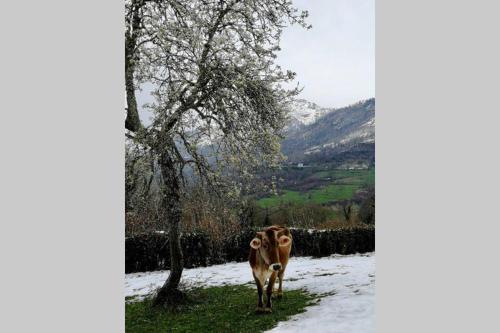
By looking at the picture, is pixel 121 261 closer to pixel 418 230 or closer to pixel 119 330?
pixel 119 330

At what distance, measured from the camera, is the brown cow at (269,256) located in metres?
4.63

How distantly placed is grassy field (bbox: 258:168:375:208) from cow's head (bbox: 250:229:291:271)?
0.49m

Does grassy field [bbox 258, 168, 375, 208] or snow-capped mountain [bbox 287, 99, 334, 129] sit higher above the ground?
snow-capped mountain [bbox 287, 99, 334, 129]

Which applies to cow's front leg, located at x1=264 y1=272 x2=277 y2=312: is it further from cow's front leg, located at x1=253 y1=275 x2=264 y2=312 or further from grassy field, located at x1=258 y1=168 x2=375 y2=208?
grassy field, located at x1=258 y1=168 x2=375 y2=208

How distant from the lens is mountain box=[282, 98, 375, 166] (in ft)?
16.6

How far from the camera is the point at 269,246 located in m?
4.62

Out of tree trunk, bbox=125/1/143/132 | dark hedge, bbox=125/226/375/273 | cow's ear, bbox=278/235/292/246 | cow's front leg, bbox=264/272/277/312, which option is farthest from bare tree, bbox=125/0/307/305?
cow's front leg, bbox=264/272/277/312

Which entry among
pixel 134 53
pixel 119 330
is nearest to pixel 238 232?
pixel 119 330

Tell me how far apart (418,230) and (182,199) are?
2594mm

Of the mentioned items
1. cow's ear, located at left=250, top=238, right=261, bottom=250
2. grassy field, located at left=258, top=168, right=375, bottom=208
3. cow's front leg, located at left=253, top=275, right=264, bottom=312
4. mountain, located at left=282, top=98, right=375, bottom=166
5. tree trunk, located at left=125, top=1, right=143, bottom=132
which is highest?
tree trunk, located at left=125, top=1, right=143, bottom=132

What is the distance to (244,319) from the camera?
15.5 ft

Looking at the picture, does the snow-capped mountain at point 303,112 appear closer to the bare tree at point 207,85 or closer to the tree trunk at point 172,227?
the bare tree at point 207,85

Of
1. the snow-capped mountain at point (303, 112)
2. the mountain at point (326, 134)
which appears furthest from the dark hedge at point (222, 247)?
the snow-capped mountain at point (303, 112)

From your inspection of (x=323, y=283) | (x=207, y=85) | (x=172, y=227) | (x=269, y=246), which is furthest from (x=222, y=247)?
(x=207, y=85)
